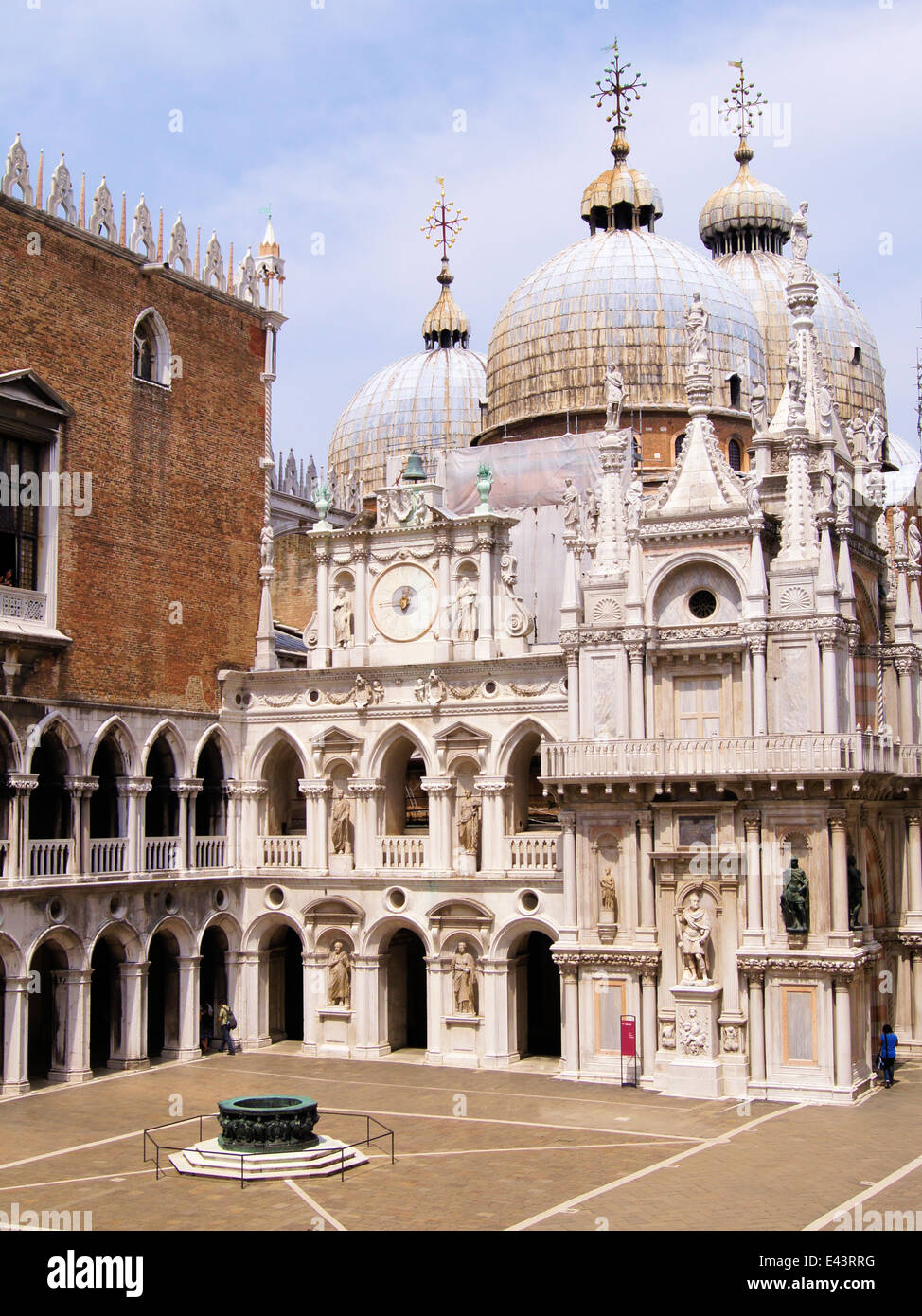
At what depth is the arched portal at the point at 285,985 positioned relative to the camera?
3881cm

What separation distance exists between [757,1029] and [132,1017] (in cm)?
1313

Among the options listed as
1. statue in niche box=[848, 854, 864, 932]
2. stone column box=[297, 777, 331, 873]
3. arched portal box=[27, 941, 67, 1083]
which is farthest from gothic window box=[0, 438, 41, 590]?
statue in niche box=[848, 854, 864, 932]

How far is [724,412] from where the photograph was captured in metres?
46.4

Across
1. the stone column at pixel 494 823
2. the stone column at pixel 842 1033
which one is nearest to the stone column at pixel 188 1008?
the stone column at pixel 494 823

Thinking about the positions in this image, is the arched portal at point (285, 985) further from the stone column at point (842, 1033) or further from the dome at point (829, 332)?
the dome at point (829, 332)

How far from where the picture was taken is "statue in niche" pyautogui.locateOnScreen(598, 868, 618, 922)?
3294 cm

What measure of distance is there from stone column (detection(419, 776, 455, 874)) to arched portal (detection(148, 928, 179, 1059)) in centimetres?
613

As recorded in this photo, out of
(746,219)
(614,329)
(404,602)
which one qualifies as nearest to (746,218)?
(746,219)

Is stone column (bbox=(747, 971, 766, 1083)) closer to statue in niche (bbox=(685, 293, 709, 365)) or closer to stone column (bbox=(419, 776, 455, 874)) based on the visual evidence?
stone column (bbox=(419, 776, 455, 874))

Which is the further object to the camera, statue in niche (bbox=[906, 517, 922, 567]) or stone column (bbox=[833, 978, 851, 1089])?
statue in niche (bbox=[906, 517, 922, 567])

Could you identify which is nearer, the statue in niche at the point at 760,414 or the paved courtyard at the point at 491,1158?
the paved courtyard at the point at 491,1158

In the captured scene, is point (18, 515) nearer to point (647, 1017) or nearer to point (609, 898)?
point (609, 898)

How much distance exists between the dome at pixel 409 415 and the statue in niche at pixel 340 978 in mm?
29710
